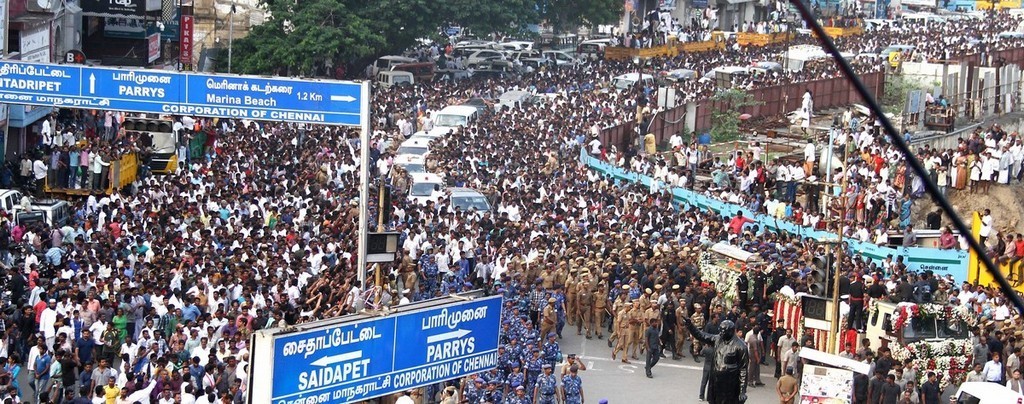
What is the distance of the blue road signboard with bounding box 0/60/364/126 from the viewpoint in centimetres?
2172

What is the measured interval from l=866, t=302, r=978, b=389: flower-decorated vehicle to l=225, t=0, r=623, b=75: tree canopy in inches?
1129

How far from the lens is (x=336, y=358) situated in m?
11.1

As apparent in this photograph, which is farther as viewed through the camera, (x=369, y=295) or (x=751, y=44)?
(x=751, y=44)

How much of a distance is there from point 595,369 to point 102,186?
11.6m

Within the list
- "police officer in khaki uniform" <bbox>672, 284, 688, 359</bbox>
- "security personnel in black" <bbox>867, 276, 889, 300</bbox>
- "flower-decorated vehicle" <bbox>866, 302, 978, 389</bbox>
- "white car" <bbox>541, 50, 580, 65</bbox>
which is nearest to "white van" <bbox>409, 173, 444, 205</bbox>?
"police officer in khaki uniform" <bbox>672, 284, 688, 359</bbox>

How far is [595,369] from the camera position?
20938 mm

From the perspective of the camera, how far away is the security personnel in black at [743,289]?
22.3 metres

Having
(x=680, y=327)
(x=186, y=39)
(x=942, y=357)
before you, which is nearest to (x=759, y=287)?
(x=680, y=327)

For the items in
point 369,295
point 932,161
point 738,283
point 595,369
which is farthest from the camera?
point 932,161

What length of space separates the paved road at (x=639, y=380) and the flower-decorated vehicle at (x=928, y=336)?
1722mm

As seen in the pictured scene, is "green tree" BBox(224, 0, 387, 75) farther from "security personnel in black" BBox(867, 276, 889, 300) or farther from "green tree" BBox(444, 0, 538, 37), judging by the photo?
"security personnel in black" BBox(867, 276, 889, 300)

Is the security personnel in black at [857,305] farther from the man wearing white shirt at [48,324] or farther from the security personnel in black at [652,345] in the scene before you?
the man wearing white shirt at [48,324]

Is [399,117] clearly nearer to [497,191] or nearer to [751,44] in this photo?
[497,191]

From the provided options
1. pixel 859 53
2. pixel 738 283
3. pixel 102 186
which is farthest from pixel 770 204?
pixel 859 53
